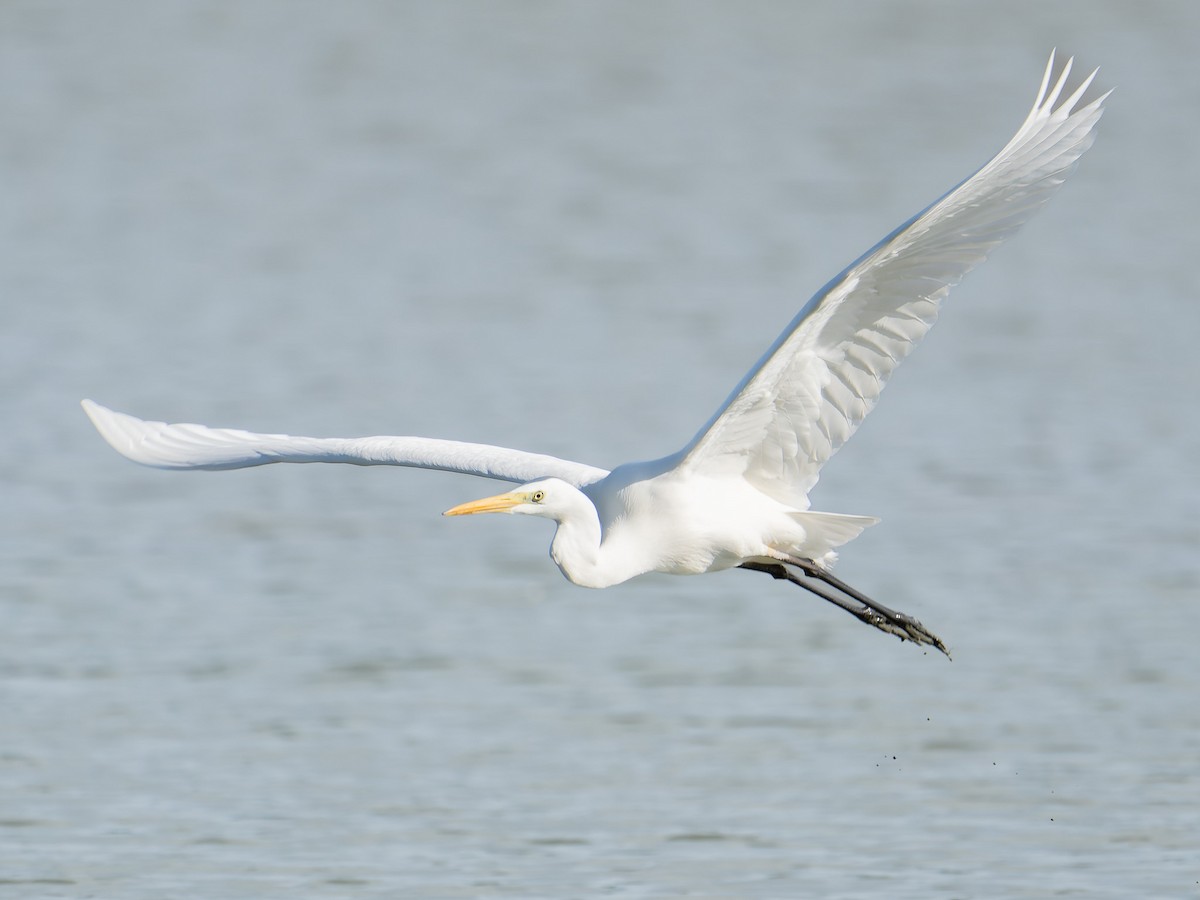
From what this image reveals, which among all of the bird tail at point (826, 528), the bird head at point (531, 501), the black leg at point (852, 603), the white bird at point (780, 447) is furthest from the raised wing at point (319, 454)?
the bird head at point (531, 501)

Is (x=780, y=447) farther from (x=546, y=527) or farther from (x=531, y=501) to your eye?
(x=546, y=527)

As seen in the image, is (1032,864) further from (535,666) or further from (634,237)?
(634,237)

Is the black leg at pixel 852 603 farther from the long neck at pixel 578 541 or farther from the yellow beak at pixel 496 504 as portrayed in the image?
the yellow beak at pixel 496 504

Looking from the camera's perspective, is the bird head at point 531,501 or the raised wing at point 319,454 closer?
the bird head at point 531,501

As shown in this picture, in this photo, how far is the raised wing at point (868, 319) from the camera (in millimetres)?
7754

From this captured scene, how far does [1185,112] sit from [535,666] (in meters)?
19.6

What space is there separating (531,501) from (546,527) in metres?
6.47

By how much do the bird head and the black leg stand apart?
1100 mm

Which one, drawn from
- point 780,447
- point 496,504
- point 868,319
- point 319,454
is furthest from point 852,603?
point 319,454

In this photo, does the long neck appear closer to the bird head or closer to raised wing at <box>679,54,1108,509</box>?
the bird head

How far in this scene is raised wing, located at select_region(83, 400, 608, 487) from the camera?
A: 31.6 feet

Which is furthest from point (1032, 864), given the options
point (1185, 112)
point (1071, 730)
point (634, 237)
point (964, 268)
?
point (1185, 112)

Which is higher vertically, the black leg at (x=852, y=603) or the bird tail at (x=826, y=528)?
the bird tail at (x=826, y=528)

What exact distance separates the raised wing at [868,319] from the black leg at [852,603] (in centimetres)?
27
